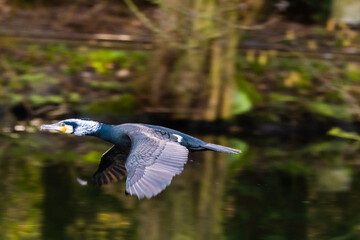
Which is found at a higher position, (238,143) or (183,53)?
(183,53)

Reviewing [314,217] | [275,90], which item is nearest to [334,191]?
[314,217]

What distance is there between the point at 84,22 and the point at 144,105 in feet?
14.3

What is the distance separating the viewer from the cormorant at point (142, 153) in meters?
4.95

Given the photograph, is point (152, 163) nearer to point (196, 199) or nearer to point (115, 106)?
point (196, 199)

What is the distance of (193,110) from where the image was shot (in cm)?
1152

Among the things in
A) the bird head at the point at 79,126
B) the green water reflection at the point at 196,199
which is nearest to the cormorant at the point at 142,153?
the bird head at the point at 79,126

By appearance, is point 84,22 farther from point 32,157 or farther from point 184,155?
point 184,155

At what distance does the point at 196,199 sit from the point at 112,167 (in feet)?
5.51

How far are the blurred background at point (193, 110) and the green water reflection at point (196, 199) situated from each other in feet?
0.07

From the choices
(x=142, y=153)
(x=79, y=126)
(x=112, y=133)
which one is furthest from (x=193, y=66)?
(x=142, y=153)

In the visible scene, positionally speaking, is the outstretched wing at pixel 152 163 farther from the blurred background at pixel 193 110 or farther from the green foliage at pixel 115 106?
the green foliage at pixel 115 106

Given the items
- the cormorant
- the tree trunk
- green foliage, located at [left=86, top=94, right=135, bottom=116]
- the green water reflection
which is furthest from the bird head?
green foliage, located at [left=86, top=94, right=135, bottom=116]

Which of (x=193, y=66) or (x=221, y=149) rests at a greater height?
(x=221, y=149)

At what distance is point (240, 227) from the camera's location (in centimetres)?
674
